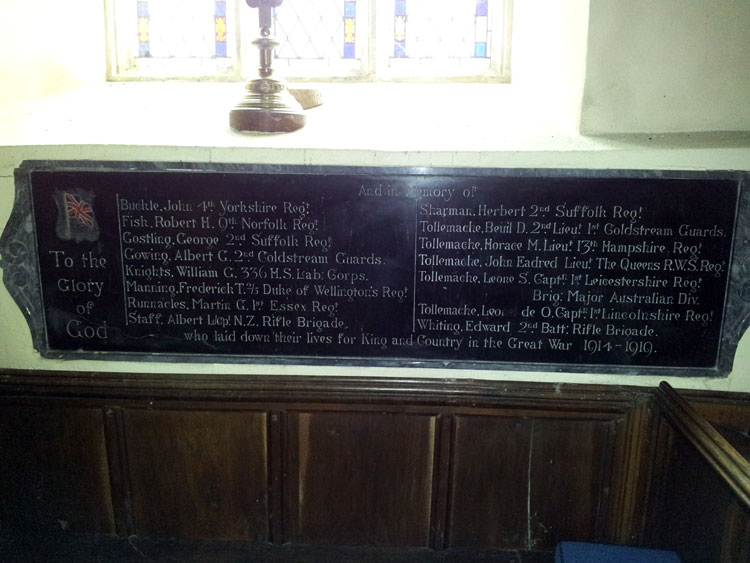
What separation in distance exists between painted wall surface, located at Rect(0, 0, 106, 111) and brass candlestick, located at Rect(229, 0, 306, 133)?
0.96 meters

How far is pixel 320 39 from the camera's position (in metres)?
2.91

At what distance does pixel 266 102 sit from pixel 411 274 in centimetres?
89

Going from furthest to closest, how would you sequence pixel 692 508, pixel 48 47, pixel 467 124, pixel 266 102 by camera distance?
1. pixel 48 47
2. pixel 467 124
3. pixel 266 102
4. pixel 692 508

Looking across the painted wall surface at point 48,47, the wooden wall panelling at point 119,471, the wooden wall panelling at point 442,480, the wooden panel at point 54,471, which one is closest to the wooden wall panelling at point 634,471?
the wooden wall panelling at point 442,480

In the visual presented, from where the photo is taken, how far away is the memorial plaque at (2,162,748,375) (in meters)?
2.25

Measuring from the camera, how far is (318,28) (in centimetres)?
290

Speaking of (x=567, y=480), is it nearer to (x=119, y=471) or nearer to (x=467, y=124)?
(x=467, y=124)

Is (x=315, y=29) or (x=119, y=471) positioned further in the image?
(x=315, y=29)

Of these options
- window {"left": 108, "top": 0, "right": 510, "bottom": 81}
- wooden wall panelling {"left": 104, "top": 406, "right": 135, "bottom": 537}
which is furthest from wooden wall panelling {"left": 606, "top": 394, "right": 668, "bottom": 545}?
wooden wall panelling {"left": 104, "top": 406, "right": 135, "bottom": 537}

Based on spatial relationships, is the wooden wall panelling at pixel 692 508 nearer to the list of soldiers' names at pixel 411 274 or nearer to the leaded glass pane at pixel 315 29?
the list of soldiers' names at pixel 411 274

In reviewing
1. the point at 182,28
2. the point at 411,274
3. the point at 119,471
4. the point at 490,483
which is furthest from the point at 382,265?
the point at 182,28

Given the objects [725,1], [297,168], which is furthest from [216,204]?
[725,1]

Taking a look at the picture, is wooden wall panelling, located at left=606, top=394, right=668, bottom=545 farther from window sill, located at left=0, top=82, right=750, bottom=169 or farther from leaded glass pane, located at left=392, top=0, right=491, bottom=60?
leaded glass pane, located at left=392, top=0, right=491, bottom=60

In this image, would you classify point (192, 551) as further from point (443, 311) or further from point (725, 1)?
point (725, 1)
